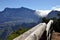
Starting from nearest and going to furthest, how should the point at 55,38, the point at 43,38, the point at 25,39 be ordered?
1. the point at 25,39
2. the point at 43,38
3. the point at 55,38

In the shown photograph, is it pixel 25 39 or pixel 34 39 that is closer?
pixel 25 39

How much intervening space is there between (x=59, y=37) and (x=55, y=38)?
19cm

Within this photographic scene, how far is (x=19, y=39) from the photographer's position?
8.97 feet

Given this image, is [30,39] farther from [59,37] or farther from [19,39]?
[59,37]

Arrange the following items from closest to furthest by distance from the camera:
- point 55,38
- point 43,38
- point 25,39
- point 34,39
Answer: point 25,39 → point 34,39 → point 43,38 → point 55,38

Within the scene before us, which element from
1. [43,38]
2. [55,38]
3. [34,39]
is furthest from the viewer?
[55,38]

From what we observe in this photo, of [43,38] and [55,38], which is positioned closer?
[43,38]

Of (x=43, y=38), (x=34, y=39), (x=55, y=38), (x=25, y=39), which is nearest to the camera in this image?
(x=25, y=39)

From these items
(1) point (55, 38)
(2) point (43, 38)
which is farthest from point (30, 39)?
(1) point (55, 38)

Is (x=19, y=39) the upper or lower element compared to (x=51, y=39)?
upper

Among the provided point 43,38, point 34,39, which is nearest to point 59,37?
point 43,38

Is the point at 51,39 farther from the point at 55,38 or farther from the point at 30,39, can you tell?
the point at 30,39

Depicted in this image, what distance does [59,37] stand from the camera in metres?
6.39

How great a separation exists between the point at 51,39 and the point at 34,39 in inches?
134
